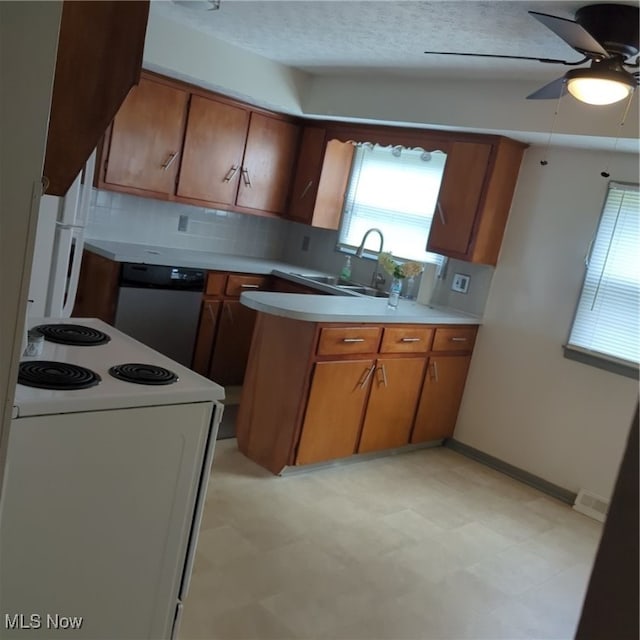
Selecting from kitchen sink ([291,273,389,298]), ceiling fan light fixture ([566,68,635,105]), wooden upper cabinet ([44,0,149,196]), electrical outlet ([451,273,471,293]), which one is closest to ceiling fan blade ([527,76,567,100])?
ceiling fan light fixture ([566,68,635,105])

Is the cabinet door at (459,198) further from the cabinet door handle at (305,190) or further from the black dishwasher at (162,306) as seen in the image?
the black dishwasher at (162,306)

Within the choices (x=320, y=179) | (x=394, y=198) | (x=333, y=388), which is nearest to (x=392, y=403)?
(x=333, y=388)

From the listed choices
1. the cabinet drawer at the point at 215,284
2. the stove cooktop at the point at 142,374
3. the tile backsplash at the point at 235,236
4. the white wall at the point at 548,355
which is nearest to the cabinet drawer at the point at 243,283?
the cabinet drawer at the point at 215,284

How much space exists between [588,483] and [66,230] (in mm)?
3177

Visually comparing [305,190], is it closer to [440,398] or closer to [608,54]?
[440,398]

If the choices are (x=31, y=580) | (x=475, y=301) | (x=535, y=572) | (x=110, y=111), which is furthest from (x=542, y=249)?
(x=31, y=580)

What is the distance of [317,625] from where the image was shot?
240 cm

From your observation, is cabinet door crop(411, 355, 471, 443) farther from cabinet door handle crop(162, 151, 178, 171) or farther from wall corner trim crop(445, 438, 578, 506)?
cabinet door handle crop(162, 151, 178, 171)

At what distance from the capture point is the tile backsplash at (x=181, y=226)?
4676mm

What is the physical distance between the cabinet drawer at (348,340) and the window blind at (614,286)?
1.23 m

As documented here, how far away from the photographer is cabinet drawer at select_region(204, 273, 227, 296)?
177 inches

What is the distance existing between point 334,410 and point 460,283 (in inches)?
56.3

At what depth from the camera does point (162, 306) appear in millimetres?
4289

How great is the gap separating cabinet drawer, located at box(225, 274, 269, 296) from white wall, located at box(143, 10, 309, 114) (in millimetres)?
1227
